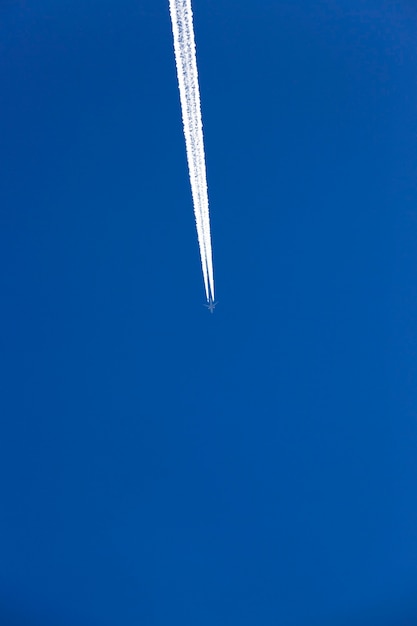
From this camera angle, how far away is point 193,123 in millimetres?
6359

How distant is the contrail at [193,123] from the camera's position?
602 cm

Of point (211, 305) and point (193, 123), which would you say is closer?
point (193, 123)

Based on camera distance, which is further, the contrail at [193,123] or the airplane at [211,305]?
the airplane at [211,305]

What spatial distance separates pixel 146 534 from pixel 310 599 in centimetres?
197

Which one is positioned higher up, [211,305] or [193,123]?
[193,123]

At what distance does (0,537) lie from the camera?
6836mm

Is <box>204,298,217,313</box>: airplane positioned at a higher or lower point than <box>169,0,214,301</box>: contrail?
lower

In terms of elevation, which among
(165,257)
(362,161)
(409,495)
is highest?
(362,161)

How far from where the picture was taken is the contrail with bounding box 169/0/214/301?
602 centimetres

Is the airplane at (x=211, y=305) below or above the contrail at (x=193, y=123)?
below

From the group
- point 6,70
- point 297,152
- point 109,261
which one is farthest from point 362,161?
point 6,70

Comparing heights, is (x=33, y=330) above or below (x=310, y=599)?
above

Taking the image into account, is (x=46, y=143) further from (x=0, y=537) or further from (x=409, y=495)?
(x=409, y=495)

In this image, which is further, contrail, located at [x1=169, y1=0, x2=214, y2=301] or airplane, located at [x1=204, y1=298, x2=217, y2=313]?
airplane, located at [x1=204, y1=298, x2=217, y2=313]
